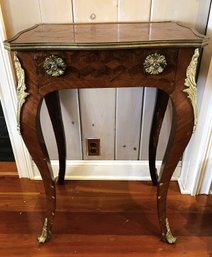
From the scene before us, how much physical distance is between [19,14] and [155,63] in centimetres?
62

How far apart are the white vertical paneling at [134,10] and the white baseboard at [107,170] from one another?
0.71m

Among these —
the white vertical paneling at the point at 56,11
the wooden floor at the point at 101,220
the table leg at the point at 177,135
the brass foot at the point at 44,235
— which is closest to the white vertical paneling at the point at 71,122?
the wooden floor at the point at 101,220

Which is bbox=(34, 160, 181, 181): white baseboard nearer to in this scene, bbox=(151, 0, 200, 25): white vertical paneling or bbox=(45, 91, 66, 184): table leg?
bbox=(45, 91, 66, 184): table leg

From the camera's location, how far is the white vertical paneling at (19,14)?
0.98 m

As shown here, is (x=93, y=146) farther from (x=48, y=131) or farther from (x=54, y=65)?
(x=54, y=65)

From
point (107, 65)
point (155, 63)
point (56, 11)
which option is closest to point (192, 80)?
point (155, 63)

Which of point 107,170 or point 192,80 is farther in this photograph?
point 107,170

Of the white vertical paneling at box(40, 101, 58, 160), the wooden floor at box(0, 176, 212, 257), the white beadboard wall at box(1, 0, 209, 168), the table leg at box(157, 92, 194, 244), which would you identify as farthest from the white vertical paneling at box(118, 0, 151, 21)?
the wooden floor at box(0, 176, 212, 257)

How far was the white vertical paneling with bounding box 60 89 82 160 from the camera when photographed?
3.82 ft

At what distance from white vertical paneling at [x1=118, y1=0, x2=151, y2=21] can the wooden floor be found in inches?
32.7

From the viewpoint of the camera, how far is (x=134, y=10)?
3.23ft

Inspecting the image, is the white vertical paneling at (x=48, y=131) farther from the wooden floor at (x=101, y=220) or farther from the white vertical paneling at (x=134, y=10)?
the white vertical paneling at (x=134, y=10)

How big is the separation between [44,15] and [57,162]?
2.39 ft

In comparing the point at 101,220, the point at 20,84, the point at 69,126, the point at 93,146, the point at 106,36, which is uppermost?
the point at 106,36
